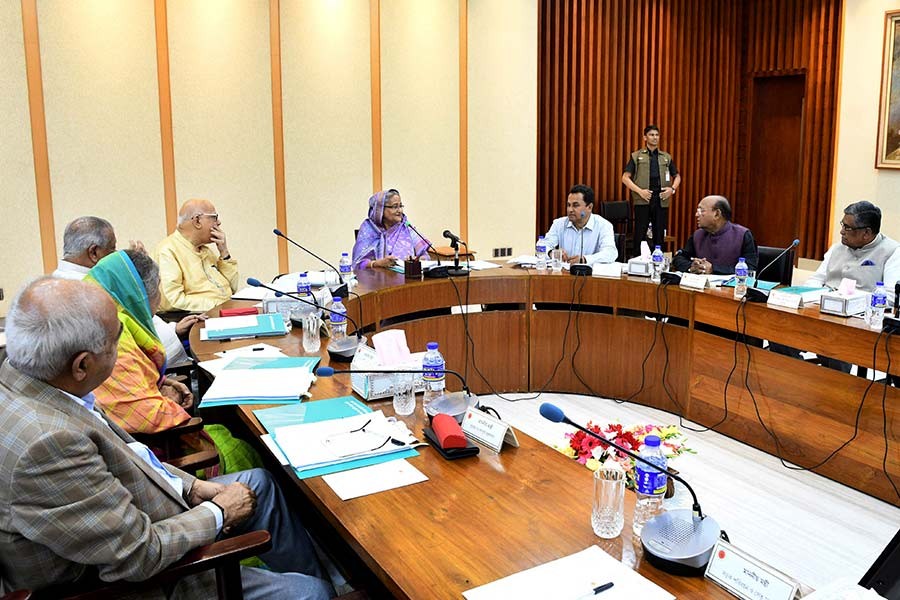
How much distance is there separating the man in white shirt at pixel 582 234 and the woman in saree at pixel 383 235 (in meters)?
0.99

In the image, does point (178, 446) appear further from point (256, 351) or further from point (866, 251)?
point (866, 251)

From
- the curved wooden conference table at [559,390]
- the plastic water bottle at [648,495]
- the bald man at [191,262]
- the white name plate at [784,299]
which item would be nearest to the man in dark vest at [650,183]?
the curved wooden conference table at [559,390]

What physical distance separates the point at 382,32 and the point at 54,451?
5783mm

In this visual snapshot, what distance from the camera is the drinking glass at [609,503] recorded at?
63.4 inches

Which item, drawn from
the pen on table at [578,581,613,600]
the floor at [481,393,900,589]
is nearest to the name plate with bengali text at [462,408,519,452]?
the pen on table at [578,581,613,600]

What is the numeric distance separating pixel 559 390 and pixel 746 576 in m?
3.35

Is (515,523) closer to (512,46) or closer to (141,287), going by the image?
(141,287)

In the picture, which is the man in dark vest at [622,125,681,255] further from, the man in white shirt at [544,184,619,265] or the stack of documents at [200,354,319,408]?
the stack of documents at [200,354,319,408]

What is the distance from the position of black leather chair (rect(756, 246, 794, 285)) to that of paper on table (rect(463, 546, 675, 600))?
3.31 m

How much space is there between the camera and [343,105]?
6516mm

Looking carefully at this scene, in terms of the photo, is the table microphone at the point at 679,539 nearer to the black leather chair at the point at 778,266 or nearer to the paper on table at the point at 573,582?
the paper on table at the point at 573,582

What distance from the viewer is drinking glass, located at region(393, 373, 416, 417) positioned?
229 centimetres

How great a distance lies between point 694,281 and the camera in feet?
13.4

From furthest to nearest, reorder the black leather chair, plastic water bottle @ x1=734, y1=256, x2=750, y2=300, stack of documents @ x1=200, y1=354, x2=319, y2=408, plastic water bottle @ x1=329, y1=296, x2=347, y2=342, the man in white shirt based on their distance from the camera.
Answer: the man in white shirt
the black leather chair
plastic water bottle @ x1=734, y1=256, x2=750, y2=300
plastic water bottle @ x1=329, y1=296, x2=347, y2=342
stack of documents @ x1=200, y1=354, x2=319, y2=408
